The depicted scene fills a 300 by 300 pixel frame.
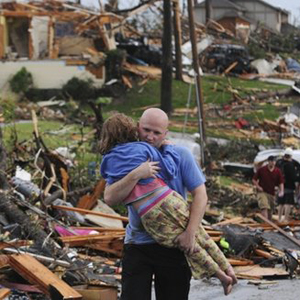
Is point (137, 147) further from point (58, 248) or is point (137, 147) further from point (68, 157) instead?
point (68, 157)

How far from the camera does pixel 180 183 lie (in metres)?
4.96

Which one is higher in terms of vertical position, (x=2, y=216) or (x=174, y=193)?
(x=174, y=193)

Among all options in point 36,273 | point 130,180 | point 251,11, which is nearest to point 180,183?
Result: point 130,180

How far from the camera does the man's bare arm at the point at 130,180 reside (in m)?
4.79

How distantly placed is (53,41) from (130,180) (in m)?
34.9

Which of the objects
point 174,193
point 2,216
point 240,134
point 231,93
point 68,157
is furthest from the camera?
point 231,93

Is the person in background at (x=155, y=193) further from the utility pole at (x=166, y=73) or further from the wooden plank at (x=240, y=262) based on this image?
the utility pole at (x=166, y=73)

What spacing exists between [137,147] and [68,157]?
34.7ft

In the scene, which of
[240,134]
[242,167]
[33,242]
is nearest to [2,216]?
[33,242]

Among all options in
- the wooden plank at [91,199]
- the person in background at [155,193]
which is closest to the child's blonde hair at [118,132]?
the person in background at [155,193]

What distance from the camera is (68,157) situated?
50.4 feet

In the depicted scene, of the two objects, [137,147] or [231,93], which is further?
[231,93]

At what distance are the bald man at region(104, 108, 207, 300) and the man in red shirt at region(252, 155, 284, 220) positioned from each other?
10121 mm

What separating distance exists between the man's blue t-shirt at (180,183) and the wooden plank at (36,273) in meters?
2.03
